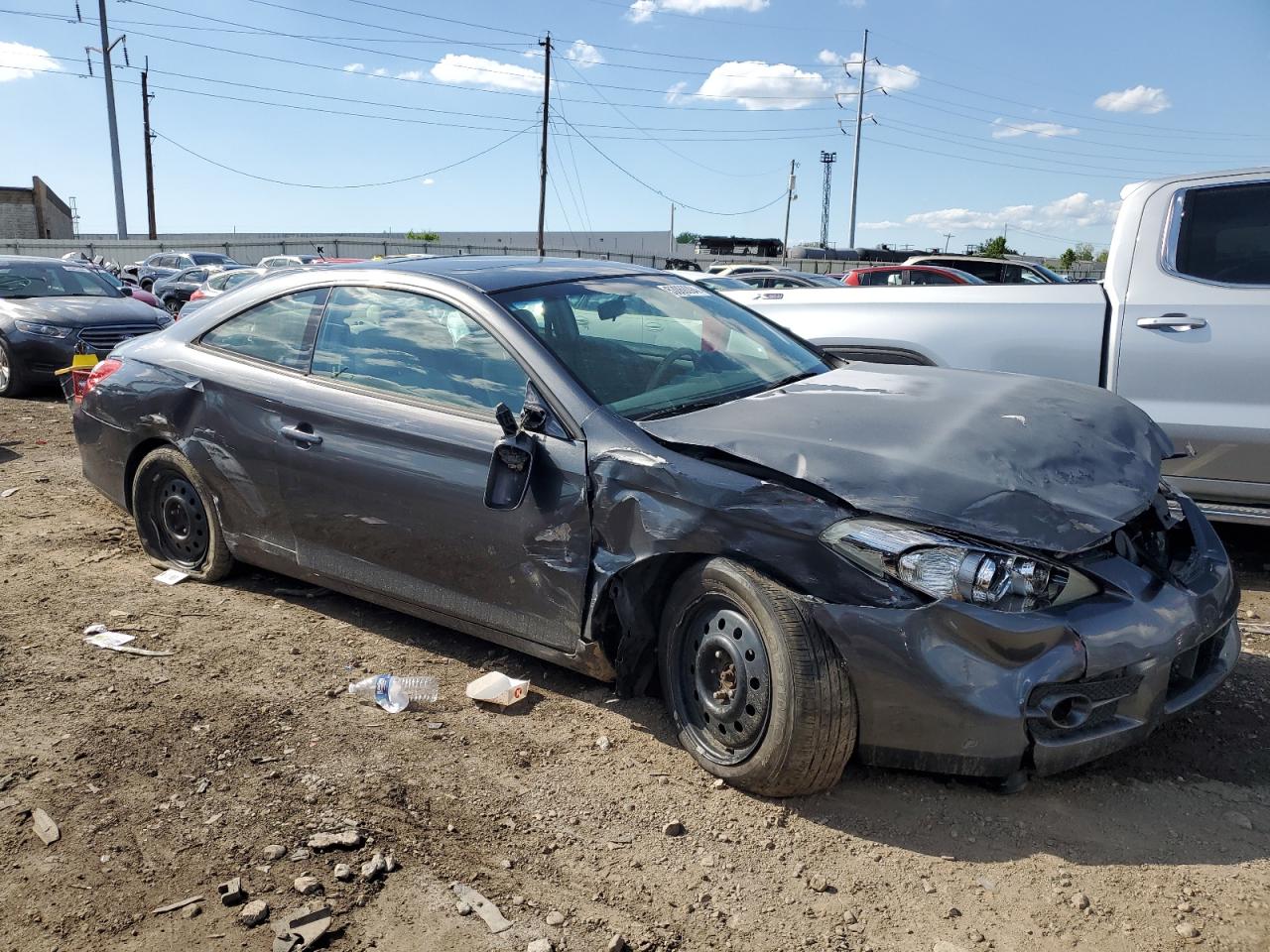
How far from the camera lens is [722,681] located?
311cm

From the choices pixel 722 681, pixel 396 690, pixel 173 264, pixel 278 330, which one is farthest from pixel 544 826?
pixel 173 264

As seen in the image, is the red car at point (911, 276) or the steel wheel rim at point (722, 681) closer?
the steel wheel rim at point (722, 681)

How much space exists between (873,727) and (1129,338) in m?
3.14

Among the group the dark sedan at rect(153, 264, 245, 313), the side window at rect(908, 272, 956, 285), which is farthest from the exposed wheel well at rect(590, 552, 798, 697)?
the dark sedan at rect(153, 264, 245, 313)

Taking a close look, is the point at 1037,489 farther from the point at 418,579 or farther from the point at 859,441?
the point at 418,579

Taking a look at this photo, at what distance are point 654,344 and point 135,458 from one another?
2786 millimetres

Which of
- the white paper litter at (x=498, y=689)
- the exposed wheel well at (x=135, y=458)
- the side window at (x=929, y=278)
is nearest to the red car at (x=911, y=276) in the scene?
the side window at (x=929, y=278)

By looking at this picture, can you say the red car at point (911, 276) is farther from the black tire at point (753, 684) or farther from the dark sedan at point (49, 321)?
the black tire at point (753, 684)

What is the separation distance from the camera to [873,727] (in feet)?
9.34

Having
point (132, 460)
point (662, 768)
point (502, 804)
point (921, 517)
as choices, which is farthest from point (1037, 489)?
point (132, 460)

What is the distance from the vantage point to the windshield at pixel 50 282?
11922mm

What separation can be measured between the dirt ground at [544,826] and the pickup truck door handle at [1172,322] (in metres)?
1.66

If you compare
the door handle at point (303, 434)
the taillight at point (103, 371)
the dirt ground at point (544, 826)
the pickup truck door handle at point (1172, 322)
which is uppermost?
the pickup truck door handle at point (1172, 322)

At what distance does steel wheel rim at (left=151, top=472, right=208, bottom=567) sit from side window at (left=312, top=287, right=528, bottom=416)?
1.14 meters
